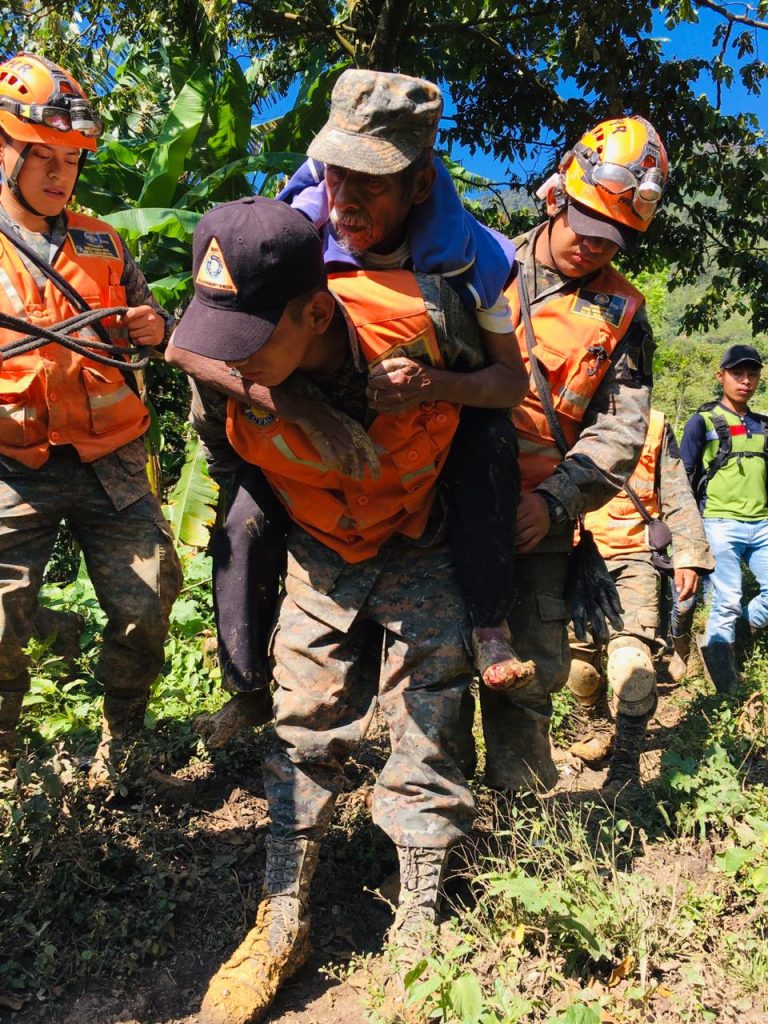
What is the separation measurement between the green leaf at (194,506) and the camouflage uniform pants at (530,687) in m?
3.27

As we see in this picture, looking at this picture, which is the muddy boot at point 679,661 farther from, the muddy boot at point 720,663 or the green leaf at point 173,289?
the green leaf at point 173,289

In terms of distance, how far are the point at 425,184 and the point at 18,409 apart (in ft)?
6.01

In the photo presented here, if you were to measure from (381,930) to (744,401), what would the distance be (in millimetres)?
5079

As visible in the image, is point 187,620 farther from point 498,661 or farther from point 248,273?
point 248,273

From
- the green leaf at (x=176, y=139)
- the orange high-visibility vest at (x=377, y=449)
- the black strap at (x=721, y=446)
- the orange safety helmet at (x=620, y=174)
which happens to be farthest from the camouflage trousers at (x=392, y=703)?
the green leaf at (x=176, y=139)

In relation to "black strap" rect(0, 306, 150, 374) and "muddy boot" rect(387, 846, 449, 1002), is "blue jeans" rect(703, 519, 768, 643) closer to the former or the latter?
"muddy boot" rect(387, 846, 449, 1002)

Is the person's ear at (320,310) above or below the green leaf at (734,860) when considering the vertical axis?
above

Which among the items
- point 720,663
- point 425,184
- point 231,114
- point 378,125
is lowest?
point 720,663

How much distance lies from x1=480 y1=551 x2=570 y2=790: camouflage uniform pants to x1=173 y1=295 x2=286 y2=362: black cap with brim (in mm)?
1450

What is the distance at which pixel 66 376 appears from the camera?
12.2 ft

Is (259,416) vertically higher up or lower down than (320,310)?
lower down

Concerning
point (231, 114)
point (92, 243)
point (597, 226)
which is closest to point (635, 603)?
point (597, 226)

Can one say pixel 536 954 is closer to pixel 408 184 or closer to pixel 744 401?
pixel 408 184

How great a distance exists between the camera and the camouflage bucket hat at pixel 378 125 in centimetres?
250
